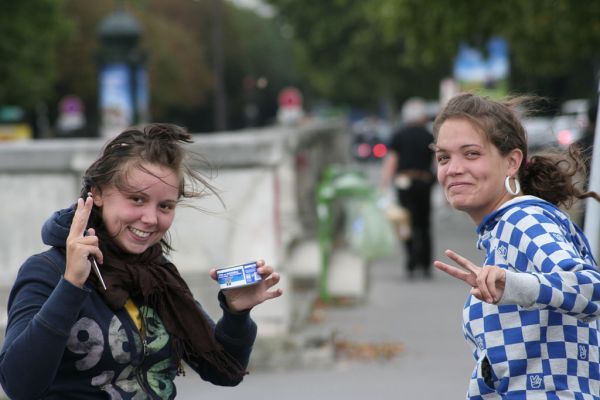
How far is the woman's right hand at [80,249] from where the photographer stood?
2.91m

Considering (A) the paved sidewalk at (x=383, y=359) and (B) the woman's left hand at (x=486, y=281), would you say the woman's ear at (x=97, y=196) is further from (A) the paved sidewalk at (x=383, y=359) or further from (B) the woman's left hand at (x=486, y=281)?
(A) the paved sidewalk at (x=383, y=359)

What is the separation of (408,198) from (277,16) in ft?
114

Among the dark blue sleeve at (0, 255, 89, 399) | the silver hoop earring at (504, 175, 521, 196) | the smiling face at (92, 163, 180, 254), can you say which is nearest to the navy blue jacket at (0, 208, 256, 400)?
the dark blue sleeve at (0, 255, 89, 399)

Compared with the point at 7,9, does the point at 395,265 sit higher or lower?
lower

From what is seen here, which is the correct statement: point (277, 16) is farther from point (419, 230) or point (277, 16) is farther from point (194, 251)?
point (194, 251)

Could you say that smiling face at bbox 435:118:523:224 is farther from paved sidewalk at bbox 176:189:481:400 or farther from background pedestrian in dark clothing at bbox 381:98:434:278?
background pedestrian in dark clothing at bbox 381:98:434:278

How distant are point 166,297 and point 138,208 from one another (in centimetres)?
27

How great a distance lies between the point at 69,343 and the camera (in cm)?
302

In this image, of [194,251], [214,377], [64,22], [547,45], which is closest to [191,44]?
[64,22]

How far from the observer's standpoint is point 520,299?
2906 mm

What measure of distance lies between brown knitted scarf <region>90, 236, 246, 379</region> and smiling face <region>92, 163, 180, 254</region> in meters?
0.04

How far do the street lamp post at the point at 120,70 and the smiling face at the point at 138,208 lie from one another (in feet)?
57.3

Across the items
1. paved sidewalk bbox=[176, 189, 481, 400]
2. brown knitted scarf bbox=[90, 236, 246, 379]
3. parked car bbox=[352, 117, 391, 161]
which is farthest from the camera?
parked car bbox=[352, 117, 391, 161]

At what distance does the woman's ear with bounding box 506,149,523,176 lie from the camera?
11.0ft
